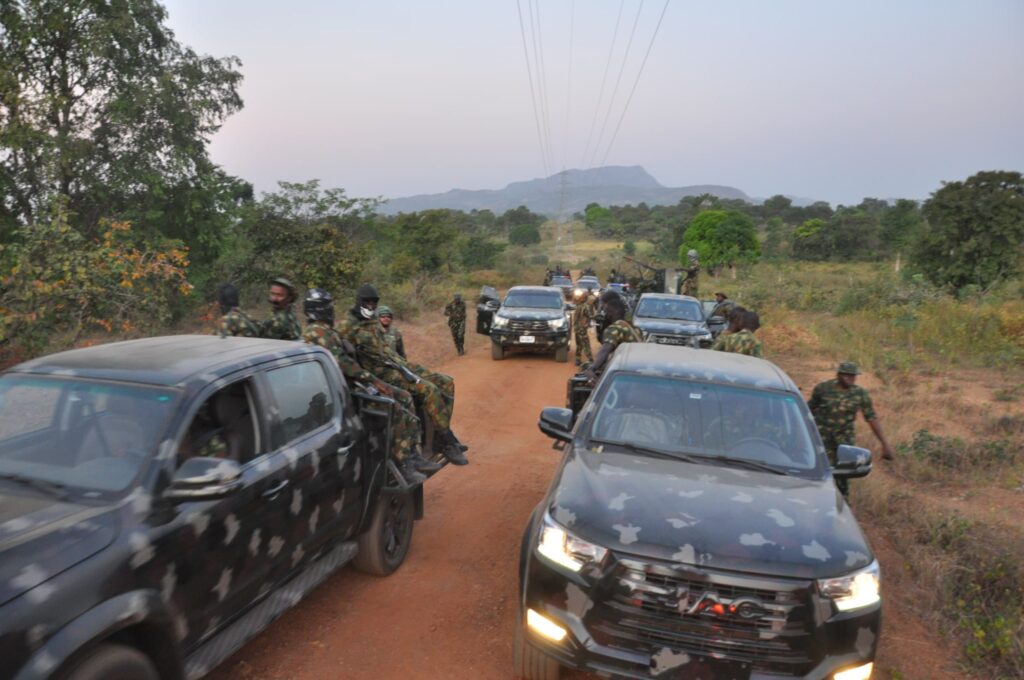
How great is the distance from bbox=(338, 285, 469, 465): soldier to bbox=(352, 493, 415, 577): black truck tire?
0.97 meters

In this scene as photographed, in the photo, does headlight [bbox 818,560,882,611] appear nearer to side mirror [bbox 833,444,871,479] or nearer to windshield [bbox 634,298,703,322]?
side mirror [bbox 833,444,871,479]

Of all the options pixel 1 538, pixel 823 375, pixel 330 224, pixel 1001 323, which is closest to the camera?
pixel 1 538

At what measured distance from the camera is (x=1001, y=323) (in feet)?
48.6

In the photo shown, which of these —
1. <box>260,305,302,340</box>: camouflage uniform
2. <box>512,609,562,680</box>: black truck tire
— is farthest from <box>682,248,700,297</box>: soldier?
<box>512,609,562,680</box>: black truck tire

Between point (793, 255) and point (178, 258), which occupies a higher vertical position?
point (178, 258)

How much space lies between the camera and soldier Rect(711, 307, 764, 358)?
23.2 ft

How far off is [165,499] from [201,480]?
0.61ft

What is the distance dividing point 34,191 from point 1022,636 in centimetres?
1875

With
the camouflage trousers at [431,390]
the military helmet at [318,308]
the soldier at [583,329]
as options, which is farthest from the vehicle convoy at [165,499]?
the soldier at [583,329]

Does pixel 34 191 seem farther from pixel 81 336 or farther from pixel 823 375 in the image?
pixel 823 375

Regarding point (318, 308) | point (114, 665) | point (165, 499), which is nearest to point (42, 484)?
point (165, 499)

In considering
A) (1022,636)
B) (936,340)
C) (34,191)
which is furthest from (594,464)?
(34,191)

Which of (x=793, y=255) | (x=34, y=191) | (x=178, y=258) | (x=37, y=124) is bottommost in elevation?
(x=793, y=255)

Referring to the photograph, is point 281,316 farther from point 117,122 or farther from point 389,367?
point 117,122
